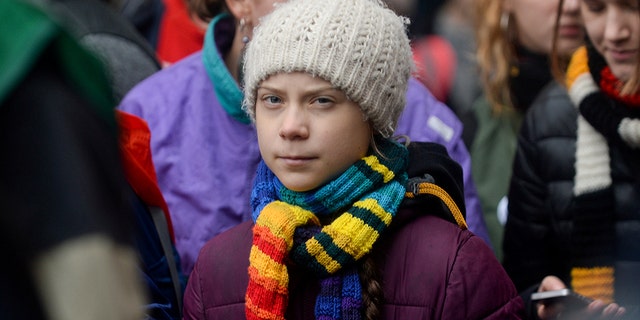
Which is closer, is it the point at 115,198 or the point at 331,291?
the point at 115,198

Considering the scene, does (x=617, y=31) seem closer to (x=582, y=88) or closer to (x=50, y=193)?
(x=582, y=88)

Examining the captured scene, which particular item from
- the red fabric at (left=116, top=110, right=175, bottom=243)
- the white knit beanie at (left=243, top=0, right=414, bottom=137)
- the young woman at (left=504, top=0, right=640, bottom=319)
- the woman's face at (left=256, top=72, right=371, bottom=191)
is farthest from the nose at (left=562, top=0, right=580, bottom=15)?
the red fabric at (left=116, top=110, right=175, bottom=243)

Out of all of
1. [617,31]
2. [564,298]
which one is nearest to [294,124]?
[564,298]

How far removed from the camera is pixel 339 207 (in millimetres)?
2752

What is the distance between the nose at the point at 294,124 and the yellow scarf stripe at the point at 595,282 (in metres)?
1.21

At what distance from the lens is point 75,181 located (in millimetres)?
1377

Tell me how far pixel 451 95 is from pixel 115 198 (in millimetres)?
4089

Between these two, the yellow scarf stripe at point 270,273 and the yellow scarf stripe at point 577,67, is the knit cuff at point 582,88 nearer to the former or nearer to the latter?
the yellow scarf stripe at point 577,67

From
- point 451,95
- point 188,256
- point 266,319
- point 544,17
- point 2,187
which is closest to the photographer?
point 2,187

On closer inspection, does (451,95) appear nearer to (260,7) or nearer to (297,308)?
(260,7)

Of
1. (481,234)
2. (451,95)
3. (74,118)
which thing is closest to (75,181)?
(74,118)

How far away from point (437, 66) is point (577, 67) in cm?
170

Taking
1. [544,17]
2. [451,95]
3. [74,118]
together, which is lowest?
[451,95]

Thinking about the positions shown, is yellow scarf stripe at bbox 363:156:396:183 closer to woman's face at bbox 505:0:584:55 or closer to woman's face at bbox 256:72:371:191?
woman's face at bbox 256:72:371:191
